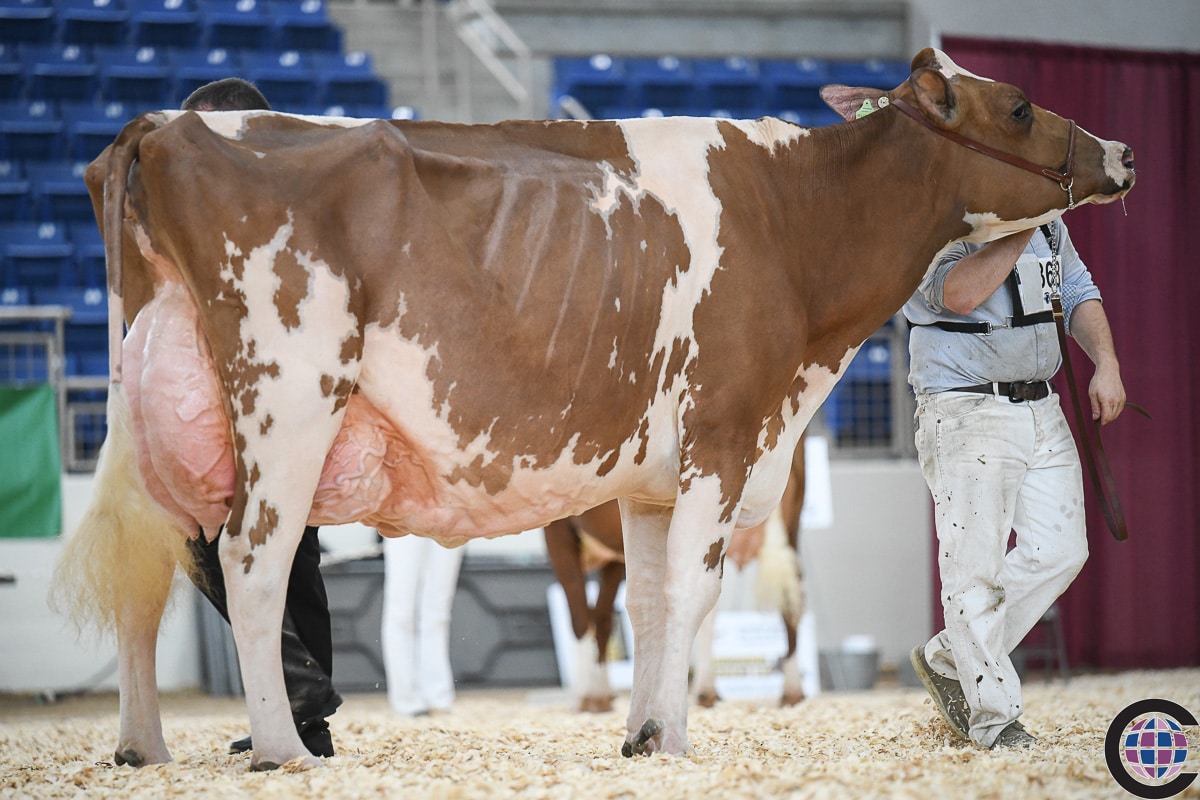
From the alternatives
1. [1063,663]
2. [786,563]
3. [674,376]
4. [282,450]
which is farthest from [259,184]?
[1063,663]

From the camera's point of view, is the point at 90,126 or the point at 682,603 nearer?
the point at 682,603

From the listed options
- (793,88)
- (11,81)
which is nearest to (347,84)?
(11,81)

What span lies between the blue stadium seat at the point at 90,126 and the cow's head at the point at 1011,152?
29.6ft

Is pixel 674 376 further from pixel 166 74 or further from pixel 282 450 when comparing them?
pixel 166 74

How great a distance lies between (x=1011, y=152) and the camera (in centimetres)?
367

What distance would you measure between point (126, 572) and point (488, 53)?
1031 centimetres

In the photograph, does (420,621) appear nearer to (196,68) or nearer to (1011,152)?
(1011,152)

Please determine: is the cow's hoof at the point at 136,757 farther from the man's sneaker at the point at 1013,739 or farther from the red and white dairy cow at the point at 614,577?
the red and white dairy cow at the point at 614,577

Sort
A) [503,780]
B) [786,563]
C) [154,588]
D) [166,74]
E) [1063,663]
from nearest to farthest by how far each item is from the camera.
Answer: [503,780] → [154,588] → [786,563] → [1063,663] → [166,74]

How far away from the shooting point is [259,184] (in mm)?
3051

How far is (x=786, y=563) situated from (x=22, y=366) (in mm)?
6099

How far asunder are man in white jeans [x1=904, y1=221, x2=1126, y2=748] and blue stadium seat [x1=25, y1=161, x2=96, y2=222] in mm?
8944

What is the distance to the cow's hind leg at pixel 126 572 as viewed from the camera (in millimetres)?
3359

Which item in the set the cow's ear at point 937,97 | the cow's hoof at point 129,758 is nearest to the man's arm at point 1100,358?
the cow's ear at point 937,97
